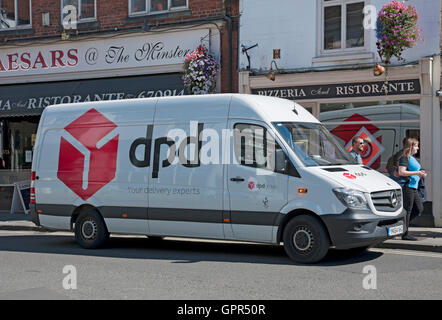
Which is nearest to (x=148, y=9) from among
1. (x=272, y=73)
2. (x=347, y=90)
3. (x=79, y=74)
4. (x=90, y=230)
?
(x=79, y=74)

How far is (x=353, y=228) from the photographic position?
8.38 metres

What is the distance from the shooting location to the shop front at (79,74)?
16.2 m

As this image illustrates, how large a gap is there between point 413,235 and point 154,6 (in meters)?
9.46

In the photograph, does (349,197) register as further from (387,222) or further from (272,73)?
(272,73)

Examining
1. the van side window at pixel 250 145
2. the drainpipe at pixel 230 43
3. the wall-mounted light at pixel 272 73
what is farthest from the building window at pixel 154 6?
the van side window at pixel 250 145

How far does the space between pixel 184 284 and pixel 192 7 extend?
33.6 ft

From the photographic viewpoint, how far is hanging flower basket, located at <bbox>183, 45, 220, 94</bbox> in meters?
15.3

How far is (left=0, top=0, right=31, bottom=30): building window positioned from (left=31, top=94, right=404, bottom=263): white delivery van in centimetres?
Result: 852

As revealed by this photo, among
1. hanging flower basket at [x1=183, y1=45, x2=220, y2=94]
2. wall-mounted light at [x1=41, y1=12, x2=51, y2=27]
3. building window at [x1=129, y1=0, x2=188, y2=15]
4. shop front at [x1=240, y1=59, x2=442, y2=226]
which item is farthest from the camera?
wall-mounted light at [x1=41, y1=12, x2=51, y2=27]

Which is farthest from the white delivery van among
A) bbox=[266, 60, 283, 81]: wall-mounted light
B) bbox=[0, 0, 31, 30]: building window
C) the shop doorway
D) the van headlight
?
bbox=[0, 0, 31, 30]: building window

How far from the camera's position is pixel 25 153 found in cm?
1884

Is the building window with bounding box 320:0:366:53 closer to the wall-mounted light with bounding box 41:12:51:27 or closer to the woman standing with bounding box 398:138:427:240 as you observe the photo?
the woman standing with bounding box 398:138:427:240

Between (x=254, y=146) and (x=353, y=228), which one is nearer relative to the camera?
(x=353, y=228)

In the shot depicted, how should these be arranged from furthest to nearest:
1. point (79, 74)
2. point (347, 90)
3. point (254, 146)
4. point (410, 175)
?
1. point (79, 74)
2. point (347, 90)
3. point (410, 175)
4. point (254, 146)
